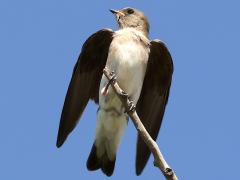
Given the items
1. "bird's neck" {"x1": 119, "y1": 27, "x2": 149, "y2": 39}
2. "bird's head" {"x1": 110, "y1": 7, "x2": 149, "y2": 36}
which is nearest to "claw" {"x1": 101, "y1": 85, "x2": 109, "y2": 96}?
"bird's neck" {"x1": 119, "y1": 27, "x2": 149, "y2": 39}

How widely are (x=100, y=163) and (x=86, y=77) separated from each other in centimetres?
165

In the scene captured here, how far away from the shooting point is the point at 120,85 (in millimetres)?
11016

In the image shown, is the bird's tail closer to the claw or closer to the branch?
the claw

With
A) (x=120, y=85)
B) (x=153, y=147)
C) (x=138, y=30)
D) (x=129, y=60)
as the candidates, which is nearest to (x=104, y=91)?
(x=120, y=85)

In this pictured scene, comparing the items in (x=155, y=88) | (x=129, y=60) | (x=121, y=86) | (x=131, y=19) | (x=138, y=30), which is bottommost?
(x=155, y=88)

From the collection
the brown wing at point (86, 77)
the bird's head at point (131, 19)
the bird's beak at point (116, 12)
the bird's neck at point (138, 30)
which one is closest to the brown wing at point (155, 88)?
the bird's neck at point (138, 30)

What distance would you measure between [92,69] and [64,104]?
0.76 m

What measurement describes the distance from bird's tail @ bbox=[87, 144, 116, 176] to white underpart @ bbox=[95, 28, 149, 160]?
0.07m

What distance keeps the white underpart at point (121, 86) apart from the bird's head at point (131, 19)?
3.41ft

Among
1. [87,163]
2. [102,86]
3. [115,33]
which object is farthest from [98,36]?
[87,163]

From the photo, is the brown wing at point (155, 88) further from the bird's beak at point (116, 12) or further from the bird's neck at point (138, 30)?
the bird's beak at point (116, 12)

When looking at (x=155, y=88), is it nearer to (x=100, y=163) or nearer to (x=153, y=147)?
(x=100, y=163)

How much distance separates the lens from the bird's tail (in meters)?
10.9

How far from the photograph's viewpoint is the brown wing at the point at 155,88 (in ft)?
38.5
